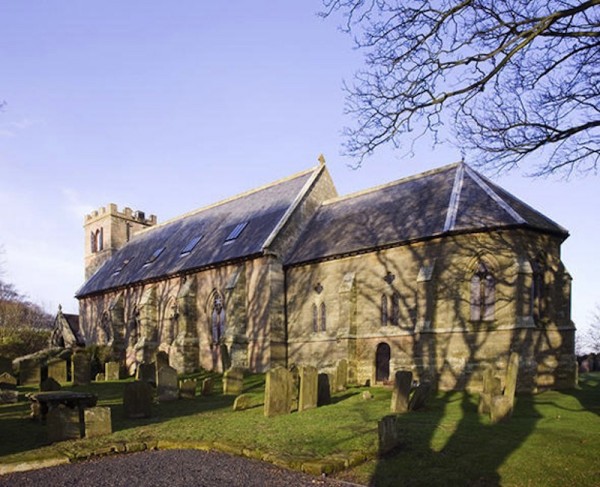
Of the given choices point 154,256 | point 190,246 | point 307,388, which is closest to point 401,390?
point 307,388

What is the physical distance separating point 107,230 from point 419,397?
36.9 metres

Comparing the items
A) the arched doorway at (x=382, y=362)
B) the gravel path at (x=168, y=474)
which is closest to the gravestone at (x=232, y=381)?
the arched doorway at (x=382, y=362)

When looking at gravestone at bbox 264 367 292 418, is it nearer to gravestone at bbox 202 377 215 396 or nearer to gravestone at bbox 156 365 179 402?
gravestone at bbox 156 365 179 402

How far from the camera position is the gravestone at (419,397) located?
14.1 m

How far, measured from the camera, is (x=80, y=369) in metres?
23.0

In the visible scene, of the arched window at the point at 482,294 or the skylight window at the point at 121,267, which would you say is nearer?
the arched window at the point at 482,294

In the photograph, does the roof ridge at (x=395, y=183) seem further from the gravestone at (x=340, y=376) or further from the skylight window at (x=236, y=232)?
the gravestone at (x=340, y=376)

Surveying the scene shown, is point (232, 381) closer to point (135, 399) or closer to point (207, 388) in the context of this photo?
point (207, 388)

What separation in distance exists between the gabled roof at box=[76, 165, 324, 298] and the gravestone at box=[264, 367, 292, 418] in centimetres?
1359

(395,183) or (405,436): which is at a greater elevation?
(395,183)

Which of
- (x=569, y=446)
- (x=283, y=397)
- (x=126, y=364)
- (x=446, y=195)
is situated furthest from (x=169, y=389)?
(x=126, y=364)

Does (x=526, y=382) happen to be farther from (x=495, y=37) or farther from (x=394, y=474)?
(x=495, y=37)

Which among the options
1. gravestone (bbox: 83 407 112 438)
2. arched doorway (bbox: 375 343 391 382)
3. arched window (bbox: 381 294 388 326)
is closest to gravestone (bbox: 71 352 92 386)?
gravestone (bbox: 83 407 112 438)

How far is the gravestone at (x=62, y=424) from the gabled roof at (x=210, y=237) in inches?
641
